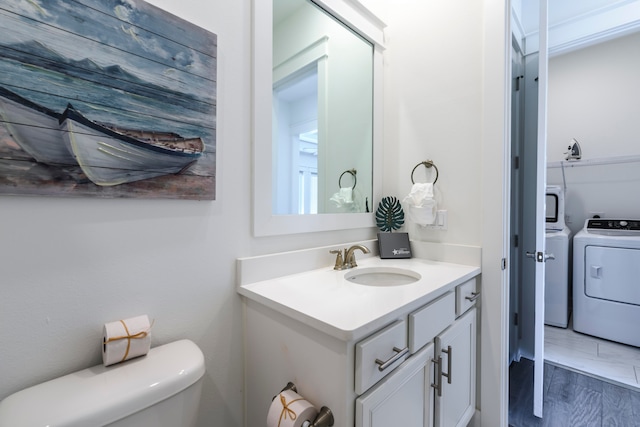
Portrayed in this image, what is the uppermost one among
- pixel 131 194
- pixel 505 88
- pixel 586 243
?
pixel 505 88

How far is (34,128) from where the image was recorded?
2.34ft

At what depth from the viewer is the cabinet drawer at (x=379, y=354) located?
77cm

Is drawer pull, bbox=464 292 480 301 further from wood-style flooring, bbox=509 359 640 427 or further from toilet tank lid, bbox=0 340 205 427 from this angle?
toilet tank lid, bbox=0 340 205 427

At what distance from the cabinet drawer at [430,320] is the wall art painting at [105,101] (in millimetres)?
854

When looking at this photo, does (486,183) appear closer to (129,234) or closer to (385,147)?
(385,147)

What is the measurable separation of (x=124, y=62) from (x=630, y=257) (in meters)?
3.46

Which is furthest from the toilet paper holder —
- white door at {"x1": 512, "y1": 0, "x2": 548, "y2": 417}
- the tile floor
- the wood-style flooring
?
the tile floor

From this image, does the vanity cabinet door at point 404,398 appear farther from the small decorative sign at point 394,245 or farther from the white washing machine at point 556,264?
the white washing machine at point 556,264

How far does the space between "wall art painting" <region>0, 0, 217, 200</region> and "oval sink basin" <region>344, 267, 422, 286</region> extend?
0.81m

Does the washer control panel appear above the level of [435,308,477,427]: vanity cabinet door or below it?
above

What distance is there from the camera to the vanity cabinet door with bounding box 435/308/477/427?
1.13 meters

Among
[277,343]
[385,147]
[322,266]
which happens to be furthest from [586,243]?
[277,343]

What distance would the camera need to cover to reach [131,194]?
0.87 metres

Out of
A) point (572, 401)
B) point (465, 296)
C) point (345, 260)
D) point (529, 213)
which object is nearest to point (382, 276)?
point (345, 260)
